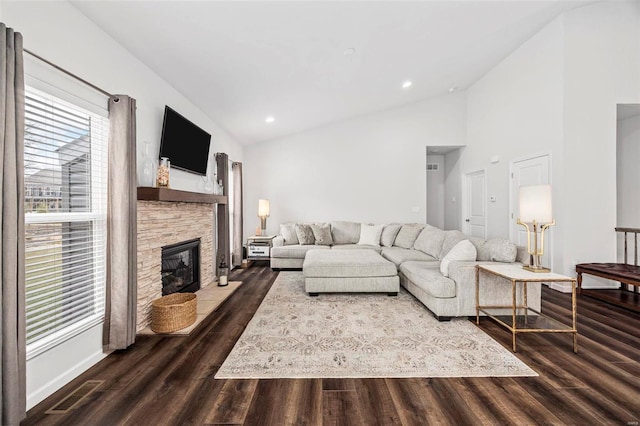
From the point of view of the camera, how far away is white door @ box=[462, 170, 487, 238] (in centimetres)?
568

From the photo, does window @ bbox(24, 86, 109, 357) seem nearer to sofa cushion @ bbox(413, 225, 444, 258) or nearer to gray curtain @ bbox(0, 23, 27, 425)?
gray curtain @ bbox(0, 23, 27, 425)

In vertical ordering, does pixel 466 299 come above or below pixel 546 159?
below

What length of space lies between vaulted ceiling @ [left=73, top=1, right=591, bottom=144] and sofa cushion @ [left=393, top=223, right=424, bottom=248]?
2.54 meters

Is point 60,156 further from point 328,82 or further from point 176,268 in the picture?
point 328,82

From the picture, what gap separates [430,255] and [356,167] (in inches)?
108

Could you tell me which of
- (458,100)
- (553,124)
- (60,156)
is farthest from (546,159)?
(60,156)

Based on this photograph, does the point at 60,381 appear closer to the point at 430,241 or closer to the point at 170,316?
the point at 170,316

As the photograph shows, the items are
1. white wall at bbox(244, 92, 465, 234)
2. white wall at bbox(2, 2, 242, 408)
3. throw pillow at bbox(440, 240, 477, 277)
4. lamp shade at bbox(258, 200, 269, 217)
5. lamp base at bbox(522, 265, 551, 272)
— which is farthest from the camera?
white wall at bbox(244, 92, 465, 234)

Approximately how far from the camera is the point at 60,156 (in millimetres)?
1895

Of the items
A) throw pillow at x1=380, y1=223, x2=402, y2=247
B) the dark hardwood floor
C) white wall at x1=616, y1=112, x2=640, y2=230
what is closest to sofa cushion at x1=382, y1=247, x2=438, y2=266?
throw pillow at x1=380, y1=223, x2=402, y2=247

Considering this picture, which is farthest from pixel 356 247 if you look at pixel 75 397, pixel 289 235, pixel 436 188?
pixel 75 397

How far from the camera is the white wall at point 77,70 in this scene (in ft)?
5.33

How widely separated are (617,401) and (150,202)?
3771 mm

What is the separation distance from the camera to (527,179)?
452 centimetres
